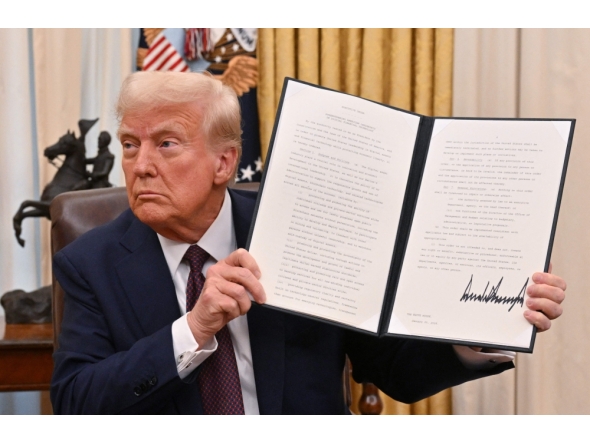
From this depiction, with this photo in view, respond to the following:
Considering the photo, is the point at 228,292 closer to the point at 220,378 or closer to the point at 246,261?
the point at 246,261

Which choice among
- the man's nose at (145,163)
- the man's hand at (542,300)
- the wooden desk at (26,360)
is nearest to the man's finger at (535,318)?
the man's hand at (542,300)

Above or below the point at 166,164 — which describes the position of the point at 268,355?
below

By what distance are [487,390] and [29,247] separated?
2078 millimetres

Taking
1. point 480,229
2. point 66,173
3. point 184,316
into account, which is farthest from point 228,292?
point 66,173

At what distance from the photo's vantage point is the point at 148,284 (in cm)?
167

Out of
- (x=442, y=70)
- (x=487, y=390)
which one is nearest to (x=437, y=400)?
(x=487, y=390)

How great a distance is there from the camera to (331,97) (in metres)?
1.48

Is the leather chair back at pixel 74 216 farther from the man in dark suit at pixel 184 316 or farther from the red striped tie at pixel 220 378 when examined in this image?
the red striped tie at pixel 220 378

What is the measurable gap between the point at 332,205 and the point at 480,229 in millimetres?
317

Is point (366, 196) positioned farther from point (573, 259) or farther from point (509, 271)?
point (573, 259)

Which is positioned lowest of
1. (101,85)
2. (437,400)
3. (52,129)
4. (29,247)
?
(437,400)

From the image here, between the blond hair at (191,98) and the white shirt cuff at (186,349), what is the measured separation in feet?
1.48

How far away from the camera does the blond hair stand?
5.24ft

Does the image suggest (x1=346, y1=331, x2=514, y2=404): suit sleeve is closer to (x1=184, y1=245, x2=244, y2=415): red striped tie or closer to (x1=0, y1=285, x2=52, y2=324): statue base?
(x1=184, y1=245, x2=244, y2=415): red striped tie
